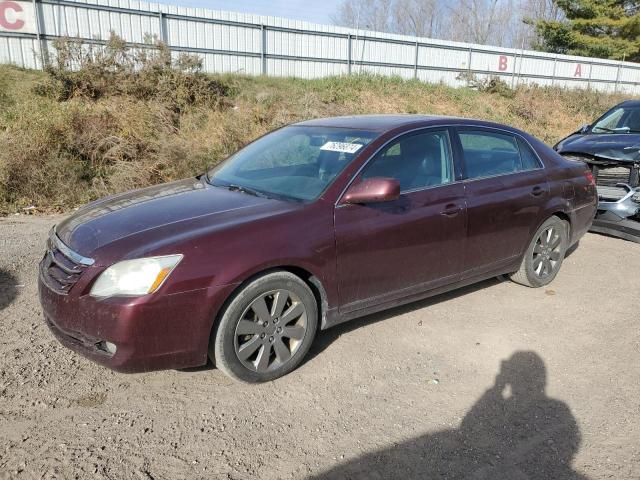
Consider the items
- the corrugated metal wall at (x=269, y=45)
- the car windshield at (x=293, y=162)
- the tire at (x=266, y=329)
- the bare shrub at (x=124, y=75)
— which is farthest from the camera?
the corrugated metal wall at (x=269, y=45)

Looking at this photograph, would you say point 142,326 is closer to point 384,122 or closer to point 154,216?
point 154,216

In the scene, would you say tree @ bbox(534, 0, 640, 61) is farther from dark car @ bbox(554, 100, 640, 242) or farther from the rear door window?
the rear door window

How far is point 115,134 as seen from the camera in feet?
30.8

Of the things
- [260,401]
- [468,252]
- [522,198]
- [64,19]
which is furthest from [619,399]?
[64,19]

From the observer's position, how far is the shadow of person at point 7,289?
4.43 metres

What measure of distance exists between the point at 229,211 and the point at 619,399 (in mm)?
2736

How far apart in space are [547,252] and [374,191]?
8.30 ft

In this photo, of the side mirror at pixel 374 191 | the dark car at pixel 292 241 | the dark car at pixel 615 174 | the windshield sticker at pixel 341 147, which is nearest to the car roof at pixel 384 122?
the dark car at pixel 292 241

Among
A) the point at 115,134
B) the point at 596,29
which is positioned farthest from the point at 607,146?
the point at 596,29

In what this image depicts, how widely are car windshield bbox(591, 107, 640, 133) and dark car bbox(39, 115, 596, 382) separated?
3942 millimetres

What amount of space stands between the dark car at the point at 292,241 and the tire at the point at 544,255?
4 cm

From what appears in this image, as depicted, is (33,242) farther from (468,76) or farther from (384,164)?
(468,76)

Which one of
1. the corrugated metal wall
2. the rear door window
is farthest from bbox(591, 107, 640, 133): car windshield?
the corrugated metal wall

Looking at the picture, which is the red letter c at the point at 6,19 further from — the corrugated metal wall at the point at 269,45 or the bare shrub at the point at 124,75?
the bare shrub at the point at 124,75
